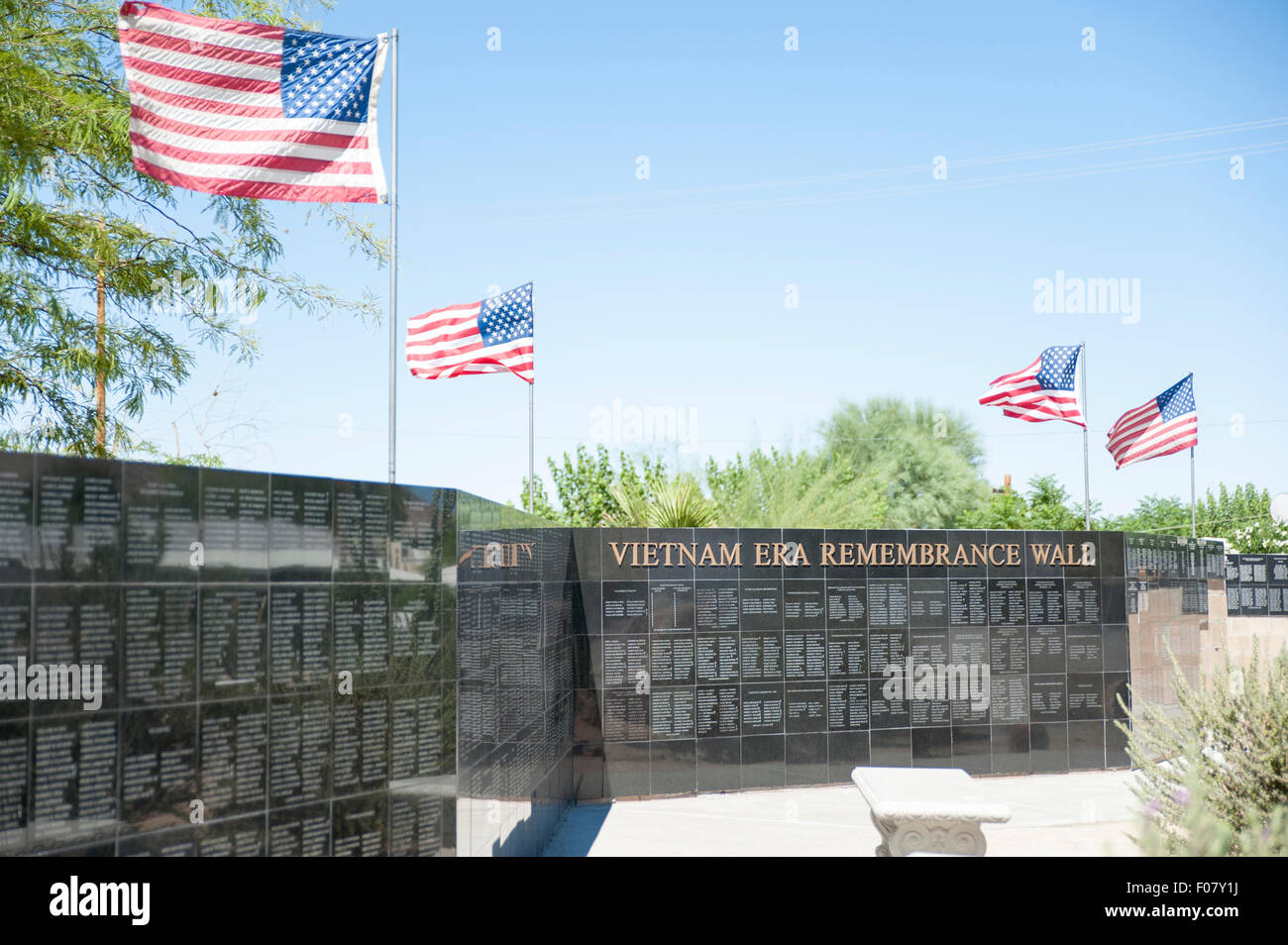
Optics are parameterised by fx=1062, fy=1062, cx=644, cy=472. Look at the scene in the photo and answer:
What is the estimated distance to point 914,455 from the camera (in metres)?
44.0

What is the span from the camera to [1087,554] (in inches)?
583

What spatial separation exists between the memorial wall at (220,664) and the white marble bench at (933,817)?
380cm

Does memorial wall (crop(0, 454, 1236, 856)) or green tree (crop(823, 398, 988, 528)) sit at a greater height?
green tree (crop(823, 398, 988, 528))

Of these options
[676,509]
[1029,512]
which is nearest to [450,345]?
[676,509]

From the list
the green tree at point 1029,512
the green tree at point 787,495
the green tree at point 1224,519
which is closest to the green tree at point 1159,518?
the green tree at point 1224,519

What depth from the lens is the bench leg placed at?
8703 millimetres

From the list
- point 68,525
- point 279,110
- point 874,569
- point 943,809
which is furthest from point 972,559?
point 68,525

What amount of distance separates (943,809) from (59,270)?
8.59 m

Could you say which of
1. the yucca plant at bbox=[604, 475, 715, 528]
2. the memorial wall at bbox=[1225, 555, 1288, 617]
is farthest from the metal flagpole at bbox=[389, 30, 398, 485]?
the memorial wall at bbox=[1225, 555, 1288, 617]

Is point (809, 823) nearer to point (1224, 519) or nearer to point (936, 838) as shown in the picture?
point (936, 838)

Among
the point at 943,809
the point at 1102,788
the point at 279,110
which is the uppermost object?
the point at 279,110

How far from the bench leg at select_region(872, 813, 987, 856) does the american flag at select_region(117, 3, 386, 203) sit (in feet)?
21.3

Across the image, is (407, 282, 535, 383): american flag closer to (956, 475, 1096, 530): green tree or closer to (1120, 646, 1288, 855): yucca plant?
(1120, 646, 1288, 855): yucca plant
